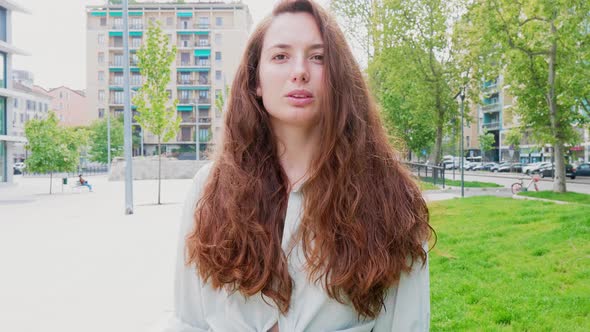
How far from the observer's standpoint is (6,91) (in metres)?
35.0

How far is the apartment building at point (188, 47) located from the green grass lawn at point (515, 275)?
61423 mm

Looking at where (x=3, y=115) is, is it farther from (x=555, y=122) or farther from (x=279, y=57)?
(x=279, y=57)

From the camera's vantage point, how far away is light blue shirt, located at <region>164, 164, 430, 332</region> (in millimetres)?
1626

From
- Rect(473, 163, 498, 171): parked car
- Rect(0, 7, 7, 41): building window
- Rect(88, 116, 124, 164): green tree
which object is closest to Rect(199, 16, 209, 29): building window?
Rect(88, 116, 124, 164): green tree

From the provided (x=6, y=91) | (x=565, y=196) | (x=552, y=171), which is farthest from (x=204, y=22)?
(x=565, y=196)

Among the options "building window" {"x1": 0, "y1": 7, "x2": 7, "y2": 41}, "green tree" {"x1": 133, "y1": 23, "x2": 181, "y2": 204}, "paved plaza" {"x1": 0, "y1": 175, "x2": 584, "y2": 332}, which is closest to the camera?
"paved plaza" {"x1": 0, "y1": 175, "x2": 584, "y2": 332}

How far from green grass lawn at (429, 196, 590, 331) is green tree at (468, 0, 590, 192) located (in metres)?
8.98

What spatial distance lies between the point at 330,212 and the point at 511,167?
58.1 m

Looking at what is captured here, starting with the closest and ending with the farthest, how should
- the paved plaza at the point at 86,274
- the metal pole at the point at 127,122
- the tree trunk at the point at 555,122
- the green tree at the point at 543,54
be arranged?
the paved plaza at the point at 86,274, the metal pole at the point at 127,122, the green tree at the point at 543,54, the tree trunk at the point at 555,122

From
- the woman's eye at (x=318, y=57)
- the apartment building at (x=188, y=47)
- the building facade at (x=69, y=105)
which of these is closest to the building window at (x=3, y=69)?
the apartment building at (x=188, y=47)

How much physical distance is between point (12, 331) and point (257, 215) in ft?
14.3

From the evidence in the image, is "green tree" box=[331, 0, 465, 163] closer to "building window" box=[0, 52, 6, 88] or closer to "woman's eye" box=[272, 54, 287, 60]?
"building window" box=[0, 52, 6, 88]

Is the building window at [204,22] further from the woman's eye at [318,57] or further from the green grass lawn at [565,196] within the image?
the woman's eye at [318,57]

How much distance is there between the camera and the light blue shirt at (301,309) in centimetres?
163
